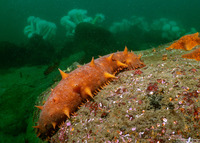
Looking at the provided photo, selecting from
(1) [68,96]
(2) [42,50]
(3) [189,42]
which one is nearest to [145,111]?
(1) [68,96]

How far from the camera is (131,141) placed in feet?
5.00

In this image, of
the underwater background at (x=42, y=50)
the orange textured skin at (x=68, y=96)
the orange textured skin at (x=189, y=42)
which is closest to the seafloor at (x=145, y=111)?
the orange textured skin at (x=68, y=96)

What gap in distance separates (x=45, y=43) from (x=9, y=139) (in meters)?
12.6

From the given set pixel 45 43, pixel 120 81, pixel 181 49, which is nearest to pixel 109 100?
pixel 120 81

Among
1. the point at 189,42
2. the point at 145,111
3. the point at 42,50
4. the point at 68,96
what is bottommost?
the point at 145,111

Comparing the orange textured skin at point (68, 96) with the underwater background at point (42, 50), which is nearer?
the orange textured skin at point (68, 96)

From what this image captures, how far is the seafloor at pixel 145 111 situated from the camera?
1.47 metres

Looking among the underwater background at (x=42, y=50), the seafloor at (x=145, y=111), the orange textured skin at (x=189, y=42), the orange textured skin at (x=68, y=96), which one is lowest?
the seafloor at (x=145, y=111)

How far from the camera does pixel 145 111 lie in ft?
5.80

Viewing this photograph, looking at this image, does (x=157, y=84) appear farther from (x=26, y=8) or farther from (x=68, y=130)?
(x=26, y=8)

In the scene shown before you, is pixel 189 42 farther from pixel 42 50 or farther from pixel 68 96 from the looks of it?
pixel 42 50

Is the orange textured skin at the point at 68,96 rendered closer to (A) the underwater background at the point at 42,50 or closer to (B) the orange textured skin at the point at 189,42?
(A) the underwater background at the point at 42,50

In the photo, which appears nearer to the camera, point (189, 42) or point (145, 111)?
point (145, 111)

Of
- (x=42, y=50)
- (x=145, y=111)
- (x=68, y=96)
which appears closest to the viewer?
(x=145, y=111)
